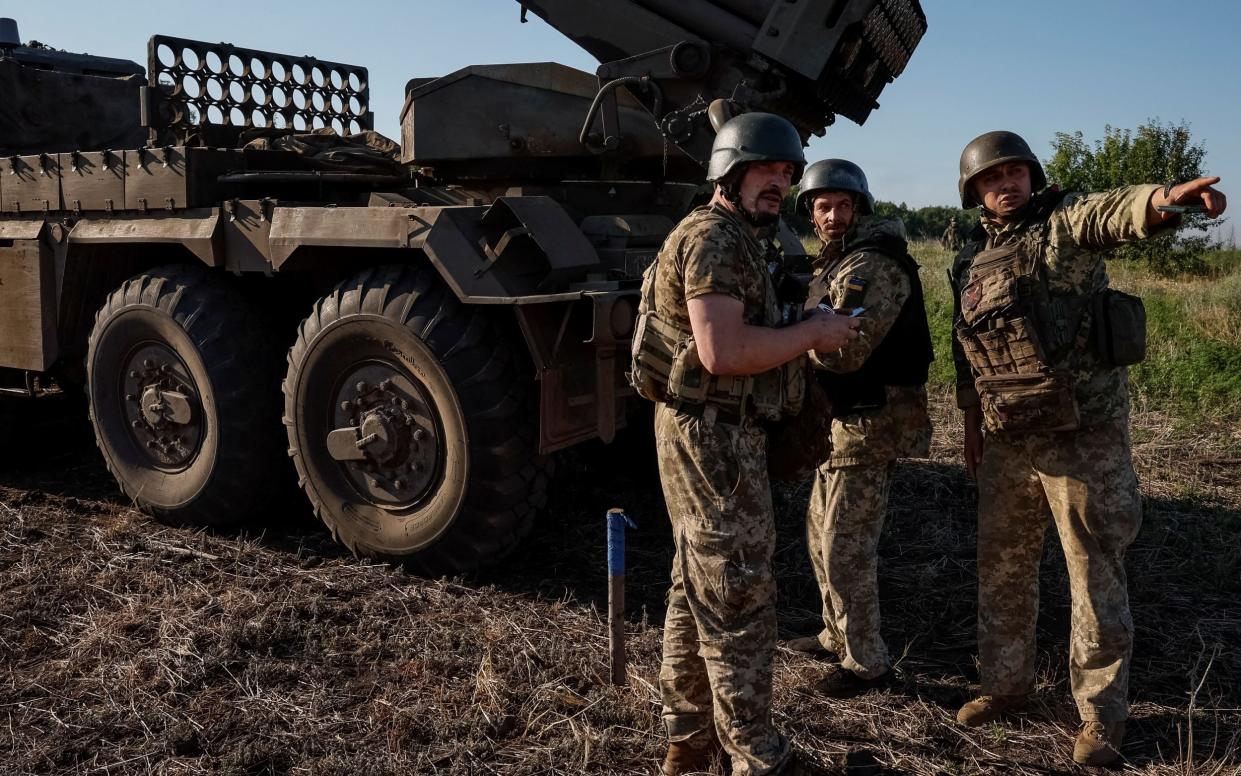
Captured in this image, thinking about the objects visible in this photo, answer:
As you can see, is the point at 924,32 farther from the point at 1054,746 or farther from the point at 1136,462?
the point at 1054,746

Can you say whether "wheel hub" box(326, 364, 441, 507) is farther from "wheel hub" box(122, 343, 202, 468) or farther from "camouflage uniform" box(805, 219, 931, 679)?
"camouflage uniform" box(805, 219, 931, 679)

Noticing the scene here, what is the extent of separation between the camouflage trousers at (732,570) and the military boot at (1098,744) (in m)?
0.96

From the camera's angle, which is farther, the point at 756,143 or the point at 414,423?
the point at 414,423

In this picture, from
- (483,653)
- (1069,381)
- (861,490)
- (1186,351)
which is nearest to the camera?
(1069,381)

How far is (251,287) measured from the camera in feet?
18.9

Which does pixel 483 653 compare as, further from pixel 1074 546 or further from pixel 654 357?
pixel 1074 546

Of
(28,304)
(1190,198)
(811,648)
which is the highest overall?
(28,304)

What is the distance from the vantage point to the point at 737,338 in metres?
2.89

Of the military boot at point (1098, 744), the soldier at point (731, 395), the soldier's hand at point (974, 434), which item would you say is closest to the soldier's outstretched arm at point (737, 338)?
the soldier at point (731, 395)

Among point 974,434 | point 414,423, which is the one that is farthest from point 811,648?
point 414,423

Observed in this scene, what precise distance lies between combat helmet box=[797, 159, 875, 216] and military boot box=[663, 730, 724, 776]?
1.85 metres

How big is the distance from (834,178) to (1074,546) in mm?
1440

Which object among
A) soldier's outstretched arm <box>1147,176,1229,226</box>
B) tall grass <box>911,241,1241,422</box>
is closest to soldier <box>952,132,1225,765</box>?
soldier's outstretched arm <box>1147,176,1229,226</box>

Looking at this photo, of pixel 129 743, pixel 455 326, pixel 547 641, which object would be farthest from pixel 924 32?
pixel 129 743
